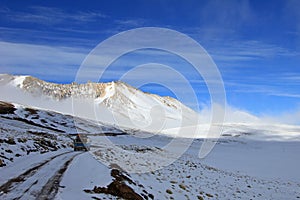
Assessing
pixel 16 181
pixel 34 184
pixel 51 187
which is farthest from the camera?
pixel 16 181

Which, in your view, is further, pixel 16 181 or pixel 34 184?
pixel 16 181

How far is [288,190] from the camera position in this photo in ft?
95.8

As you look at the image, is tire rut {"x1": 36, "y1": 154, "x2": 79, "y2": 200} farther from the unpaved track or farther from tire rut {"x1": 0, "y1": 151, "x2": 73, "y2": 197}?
tire rut {"x1": 0, "y1": 151, "x2": 73, "y2": 197}

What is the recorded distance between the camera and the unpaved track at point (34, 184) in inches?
472

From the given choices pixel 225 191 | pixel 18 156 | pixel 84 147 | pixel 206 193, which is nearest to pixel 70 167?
pixel 18 156

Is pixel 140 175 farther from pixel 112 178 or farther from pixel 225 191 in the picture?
pixel 225 191

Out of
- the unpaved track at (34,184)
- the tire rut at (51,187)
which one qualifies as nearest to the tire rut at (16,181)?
the unpaved track at (34,184)

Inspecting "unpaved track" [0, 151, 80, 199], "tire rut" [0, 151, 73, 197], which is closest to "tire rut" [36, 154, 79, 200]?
"unpaved track" [0, 151, 80, 199]

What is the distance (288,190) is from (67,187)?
24122mm

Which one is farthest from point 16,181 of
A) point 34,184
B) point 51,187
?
point 51,187

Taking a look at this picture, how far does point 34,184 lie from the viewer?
13.9 metres

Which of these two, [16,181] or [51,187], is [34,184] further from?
[16,181]

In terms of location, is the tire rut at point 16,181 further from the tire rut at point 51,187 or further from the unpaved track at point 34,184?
the tire rut at point 51,187

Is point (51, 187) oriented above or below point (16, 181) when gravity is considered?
above
